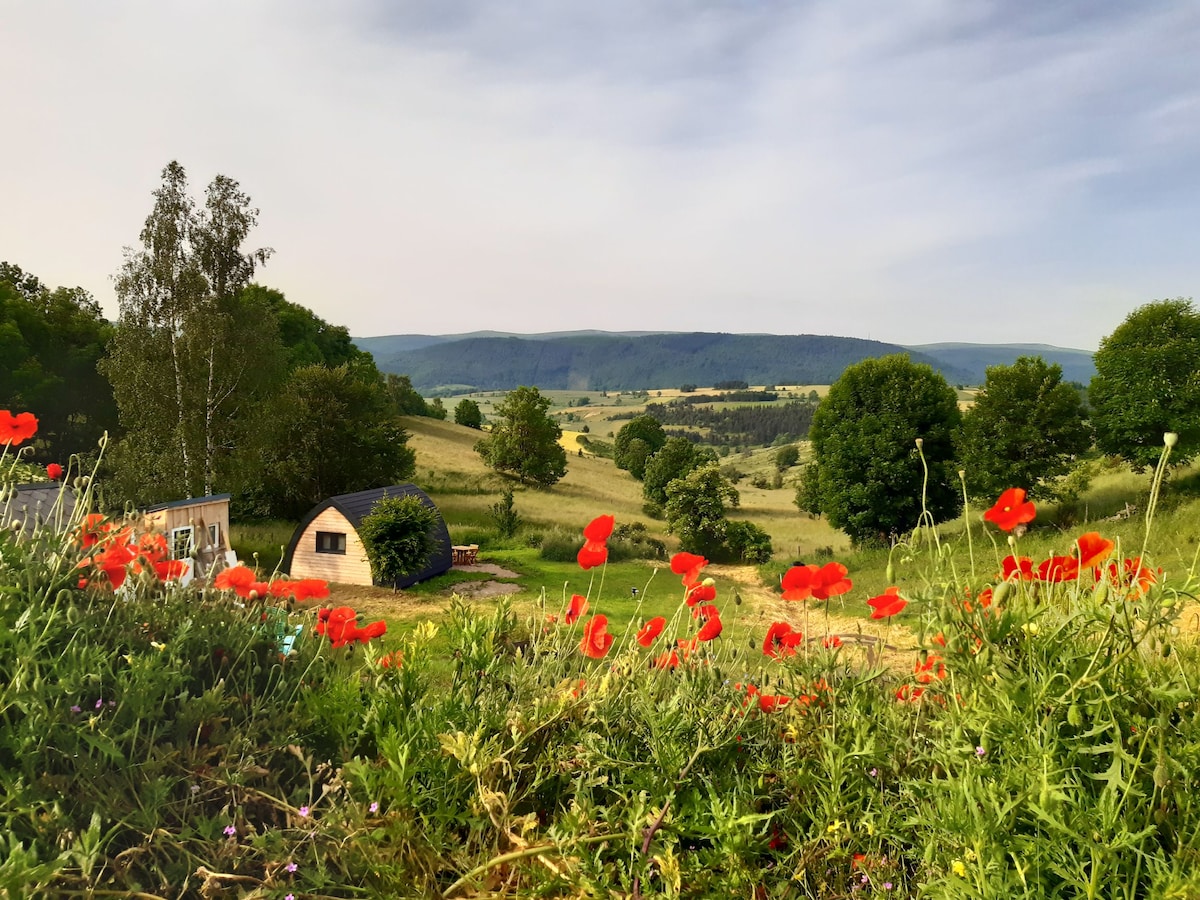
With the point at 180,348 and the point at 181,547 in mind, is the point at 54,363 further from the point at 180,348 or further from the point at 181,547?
the point at 181,547

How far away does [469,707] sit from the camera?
1.99 m

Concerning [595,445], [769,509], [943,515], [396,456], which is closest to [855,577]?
[943,515]

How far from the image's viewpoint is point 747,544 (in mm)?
26953

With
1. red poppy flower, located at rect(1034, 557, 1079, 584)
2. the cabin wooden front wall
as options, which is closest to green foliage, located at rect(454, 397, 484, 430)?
the cabin wooden front wall

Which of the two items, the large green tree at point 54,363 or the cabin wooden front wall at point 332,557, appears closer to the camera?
the cabin wooden front wall at point 332,557

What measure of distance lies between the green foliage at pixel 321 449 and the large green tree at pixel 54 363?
5.62 metres

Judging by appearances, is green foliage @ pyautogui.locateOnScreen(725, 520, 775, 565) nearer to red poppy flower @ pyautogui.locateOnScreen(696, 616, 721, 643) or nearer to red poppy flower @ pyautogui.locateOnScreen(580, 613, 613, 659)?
red poppy flower @ pyautogui.locateOnScreen(696, 616, 721, 643)

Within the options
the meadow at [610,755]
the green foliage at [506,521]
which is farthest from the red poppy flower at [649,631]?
the green foliage at [506,521]

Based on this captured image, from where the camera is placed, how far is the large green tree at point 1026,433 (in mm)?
20500

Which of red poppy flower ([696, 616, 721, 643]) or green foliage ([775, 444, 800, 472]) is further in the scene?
green foliage ([775, 444, 800, 472])

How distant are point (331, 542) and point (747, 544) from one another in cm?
1623

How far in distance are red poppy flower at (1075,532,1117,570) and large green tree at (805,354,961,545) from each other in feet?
73.7

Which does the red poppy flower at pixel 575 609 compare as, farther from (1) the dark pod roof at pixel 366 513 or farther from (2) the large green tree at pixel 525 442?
(2) the large green tree at pixel 525 442

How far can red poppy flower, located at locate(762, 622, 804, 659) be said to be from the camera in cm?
227
